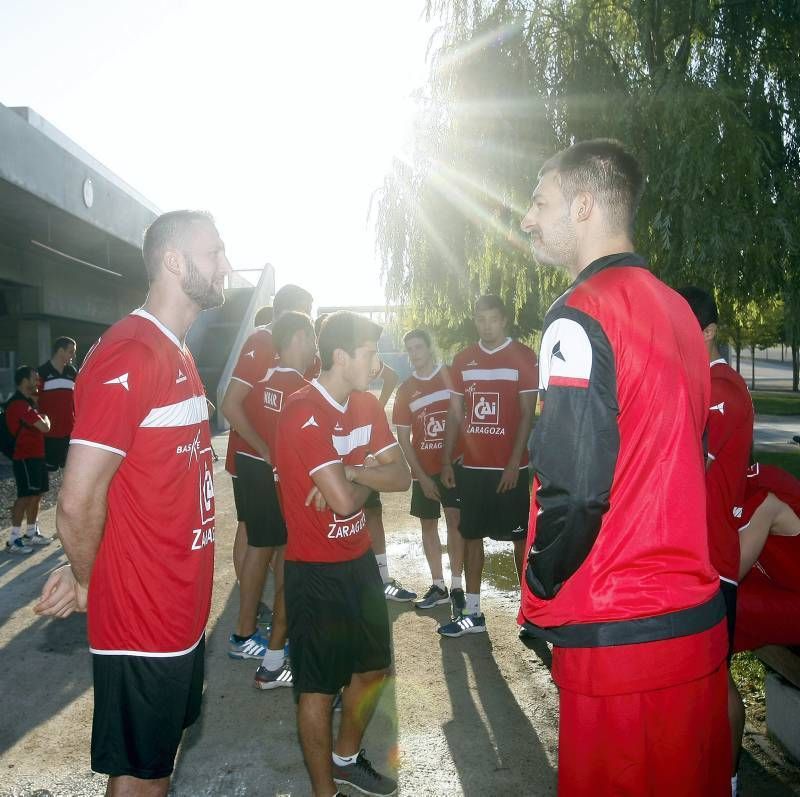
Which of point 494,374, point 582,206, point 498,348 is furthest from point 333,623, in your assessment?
point 498,348

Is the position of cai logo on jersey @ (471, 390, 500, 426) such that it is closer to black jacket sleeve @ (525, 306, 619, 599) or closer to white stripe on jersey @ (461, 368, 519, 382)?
white stripe on jersey @ (461, 368, 519, 382)

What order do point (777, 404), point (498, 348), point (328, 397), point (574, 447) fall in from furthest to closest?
point (777, 404) < point (498, 348) < point (328, 397) < point (574, 447)

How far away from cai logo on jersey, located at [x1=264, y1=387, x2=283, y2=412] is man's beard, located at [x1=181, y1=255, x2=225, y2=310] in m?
2.35

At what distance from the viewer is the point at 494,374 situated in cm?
562

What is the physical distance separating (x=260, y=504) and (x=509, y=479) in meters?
1.88

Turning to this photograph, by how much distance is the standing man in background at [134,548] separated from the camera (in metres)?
2.10

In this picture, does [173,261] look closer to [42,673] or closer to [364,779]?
[364,779]

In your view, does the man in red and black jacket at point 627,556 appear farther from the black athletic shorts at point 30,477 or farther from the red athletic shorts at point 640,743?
the black athletic shorts at point 30,477

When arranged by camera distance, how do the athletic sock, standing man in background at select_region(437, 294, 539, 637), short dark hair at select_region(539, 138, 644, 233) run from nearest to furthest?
short dark hair at select_region(539, 138, 644, 233)
the athletic sock
standing man in background at select_region(437, 294, 539, 637)

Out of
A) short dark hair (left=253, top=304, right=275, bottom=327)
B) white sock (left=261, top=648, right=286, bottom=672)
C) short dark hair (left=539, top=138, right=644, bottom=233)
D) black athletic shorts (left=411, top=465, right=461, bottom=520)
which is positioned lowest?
white sock (left=261, top=648, right=286, bottom=672)

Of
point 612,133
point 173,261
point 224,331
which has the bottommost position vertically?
point 173,261

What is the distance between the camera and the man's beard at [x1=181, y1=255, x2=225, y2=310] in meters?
2.44

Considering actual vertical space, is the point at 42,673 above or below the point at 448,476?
below

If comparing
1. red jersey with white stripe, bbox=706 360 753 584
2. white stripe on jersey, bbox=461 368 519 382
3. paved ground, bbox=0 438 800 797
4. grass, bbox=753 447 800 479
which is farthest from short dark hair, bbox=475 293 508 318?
grass, bbox=753 447 800 479
